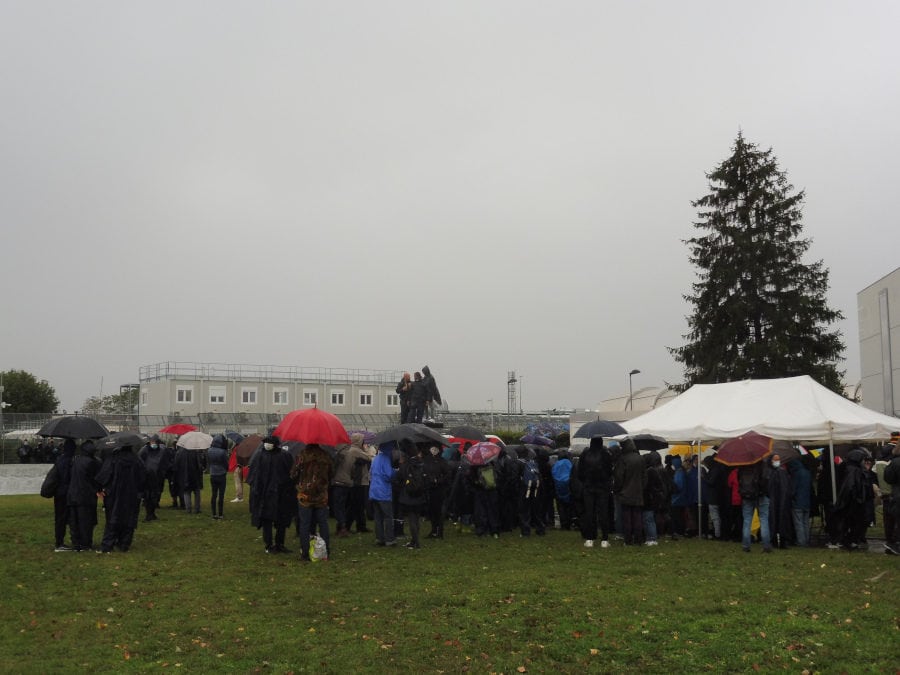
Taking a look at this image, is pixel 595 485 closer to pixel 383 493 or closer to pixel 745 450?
pixel 745 450

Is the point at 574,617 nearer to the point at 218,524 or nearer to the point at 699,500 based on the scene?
the point at 699,500

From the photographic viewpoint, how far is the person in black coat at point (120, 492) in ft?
42.2

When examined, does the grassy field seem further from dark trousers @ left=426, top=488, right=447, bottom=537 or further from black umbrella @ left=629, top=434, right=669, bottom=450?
black umbrella @ left=629, top=434, right=669, bottom=450

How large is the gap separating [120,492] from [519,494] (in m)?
7.05

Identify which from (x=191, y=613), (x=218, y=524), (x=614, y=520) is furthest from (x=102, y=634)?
(x=614, y=520)

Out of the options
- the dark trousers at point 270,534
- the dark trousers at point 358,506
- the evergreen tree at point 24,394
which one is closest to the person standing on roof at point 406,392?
the dark trousers at point 358,506

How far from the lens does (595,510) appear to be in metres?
14.0

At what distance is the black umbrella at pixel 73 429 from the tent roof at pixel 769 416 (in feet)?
33.7

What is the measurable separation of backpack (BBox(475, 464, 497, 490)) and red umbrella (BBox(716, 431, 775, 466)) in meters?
4.00

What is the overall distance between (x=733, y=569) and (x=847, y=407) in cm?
601

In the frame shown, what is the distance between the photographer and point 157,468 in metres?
18.1

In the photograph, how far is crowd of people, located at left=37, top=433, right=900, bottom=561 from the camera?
41.3 feet

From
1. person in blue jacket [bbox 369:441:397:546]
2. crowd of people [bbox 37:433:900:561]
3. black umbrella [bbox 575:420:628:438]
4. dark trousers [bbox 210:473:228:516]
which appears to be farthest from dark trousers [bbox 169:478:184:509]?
black umbrella [bbox 575:420:628:438]

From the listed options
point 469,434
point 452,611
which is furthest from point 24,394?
point 452,611
